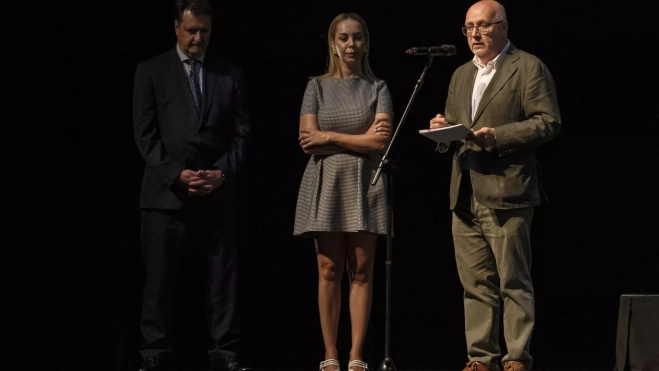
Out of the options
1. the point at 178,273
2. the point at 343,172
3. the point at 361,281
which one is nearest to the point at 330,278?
the point at 361,281

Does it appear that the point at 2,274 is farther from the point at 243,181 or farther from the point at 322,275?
the point at 322,275

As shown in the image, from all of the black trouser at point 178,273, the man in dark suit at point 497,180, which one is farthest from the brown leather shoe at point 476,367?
the black trouser at point 178,273

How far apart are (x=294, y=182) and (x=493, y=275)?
1435mm

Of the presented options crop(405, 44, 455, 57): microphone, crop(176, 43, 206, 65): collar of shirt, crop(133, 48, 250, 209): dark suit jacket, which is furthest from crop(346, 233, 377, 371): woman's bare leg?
crop(176, 43, 206, 65): collar of shirt

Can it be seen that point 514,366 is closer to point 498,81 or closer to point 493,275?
point 493,275

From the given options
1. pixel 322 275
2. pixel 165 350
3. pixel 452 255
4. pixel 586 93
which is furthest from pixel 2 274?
pixel 586 93

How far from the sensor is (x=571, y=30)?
212 inches

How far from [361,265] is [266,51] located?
1433 millimetres

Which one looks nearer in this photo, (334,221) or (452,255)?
(334,221)

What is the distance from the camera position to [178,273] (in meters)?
4.94

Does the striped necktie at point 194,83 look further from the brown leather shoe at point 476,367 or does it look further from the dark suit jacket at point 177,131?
the brown leather shoe at point 476,367

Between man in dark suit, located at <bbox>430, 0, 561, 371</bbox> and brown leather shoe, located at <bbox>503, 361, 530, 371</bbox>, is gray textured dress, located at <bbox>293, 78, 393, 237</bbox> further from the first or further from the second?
brown leather shoe, located at <bbox>503, 361, 530, 371</bbox>

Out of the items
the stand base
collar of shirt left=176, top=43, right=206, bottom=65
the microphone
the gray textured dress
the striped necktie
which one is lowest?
the stand base

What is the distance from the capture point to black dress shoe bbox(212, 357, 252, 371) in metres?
4.80
